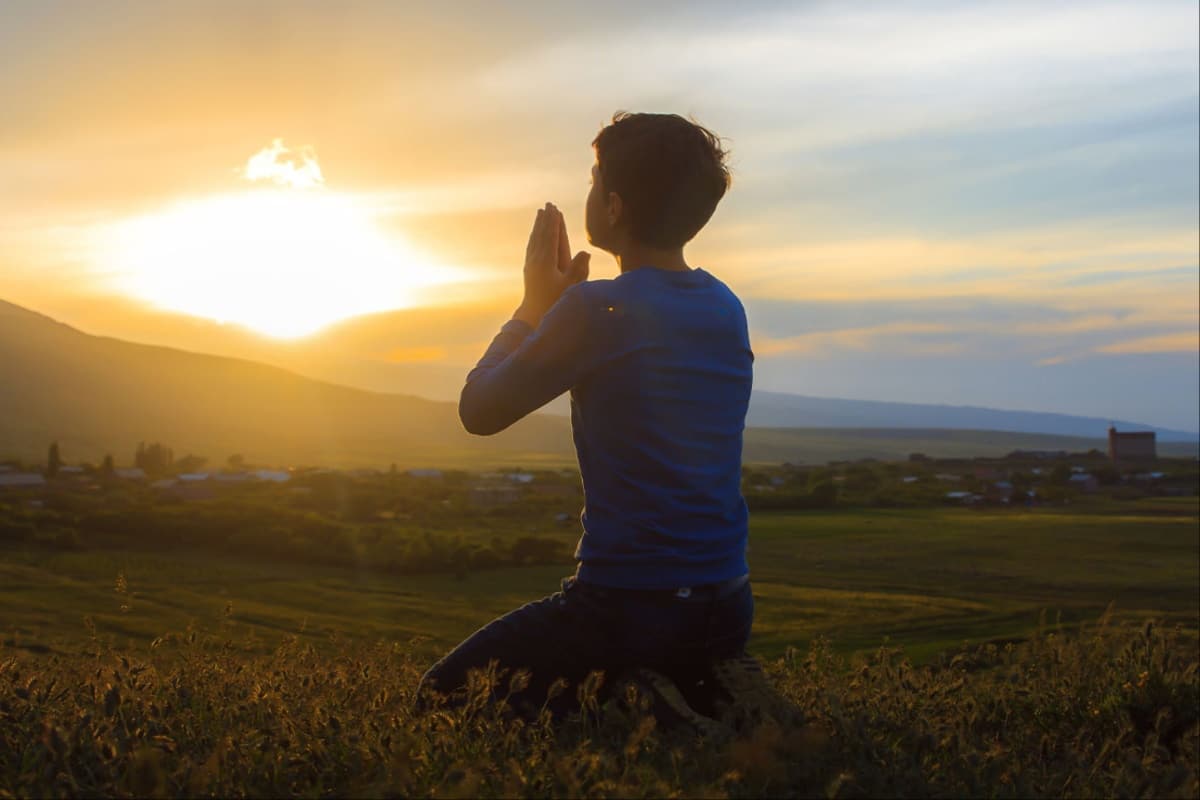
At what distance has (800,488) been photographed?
61.4m

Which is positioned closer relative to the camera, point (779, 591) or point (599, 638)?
point (599, 638)

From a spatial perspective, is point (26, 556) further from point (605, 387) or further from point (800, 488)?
point (800, 488)

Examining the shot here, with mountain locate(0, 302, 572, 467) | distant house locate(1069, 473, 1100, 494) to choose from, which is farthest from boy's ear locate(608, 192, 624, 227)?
mountain locate(0, 302, 572, 467)

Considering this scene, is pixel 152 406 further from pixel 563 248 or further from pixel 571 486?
pixel 563 248

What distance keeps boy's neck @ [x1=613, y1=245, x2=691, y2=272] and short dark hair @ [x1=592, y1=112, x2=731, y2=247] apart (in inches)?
2.1

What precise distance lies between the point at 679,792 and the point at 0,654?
404 centimetres

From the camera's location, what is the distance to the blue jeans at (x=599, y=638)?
13.0 ft

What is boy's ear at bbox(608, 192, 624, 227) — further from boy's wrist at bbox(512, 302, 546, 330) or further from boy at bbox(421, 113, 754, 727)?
boy's wrist at bbox(512, 302, 546, 330)

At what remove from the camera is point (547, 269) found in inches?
172

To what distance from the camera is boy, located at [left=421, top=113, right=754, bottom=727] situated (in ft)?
13.0

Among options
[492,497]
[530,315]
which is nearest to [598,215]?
[530,315]

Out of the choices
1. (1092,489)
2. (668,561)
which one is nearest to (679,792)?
(668,561)

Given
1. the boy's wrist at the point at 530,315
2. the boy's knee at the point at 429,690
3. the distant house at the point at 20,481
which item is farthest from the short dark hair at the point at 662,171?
the distant house at the point at 20,481

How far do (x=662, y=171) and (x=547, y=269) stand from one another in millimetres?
643
